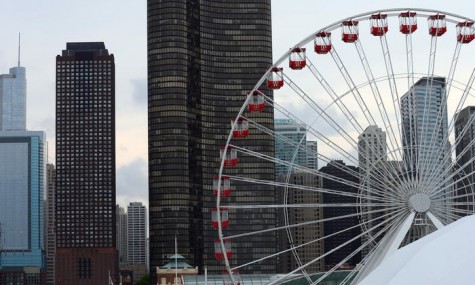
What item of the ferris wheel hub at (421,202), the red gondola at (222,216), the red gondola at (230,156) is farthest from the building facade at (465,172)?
the red gondola at (222,216)

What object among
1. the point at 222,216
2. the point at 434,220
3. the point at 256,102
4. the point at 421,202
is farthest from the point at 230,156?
the point at 434,220

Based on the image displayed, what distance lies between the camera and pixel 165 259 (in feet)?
652

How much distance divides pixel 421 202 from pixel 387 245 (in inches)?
125

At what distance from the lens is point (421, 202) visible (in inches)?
2288

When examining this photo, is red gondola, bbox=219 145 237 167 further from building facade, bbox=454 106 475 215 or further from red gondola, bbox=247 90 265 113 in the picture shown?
building facade, bbox=454 106 475 215

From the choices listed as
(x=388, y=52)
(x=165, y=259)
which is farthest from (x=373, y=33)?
(x=165, y=259)

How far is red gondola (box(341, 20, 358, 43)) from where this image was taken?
64.4 meters

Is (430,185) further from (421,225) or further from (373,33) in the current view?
(373,33)

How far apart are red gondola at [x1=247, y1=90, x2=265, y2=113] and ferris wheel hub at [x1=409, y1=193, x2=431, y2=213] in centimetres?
1287

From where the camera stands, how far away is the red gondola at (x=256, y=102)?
6625cm

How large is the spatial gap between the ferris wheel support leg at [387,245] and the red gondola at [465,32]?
12.5m

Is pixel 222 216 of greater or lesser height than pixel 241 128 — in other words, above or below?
below

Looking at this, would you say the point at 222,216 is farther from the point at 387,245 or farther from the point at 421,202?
the point at 421,202

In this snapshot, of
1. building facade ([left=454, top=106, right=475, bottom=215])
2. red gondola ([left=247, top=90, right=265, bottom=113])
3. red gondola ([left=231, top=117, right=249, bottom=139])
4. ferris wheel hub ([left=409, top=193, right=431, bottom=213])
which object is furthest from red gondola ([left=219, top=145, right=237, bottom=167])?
building facade ([left=454, top=106, right=475, bottom=215])
